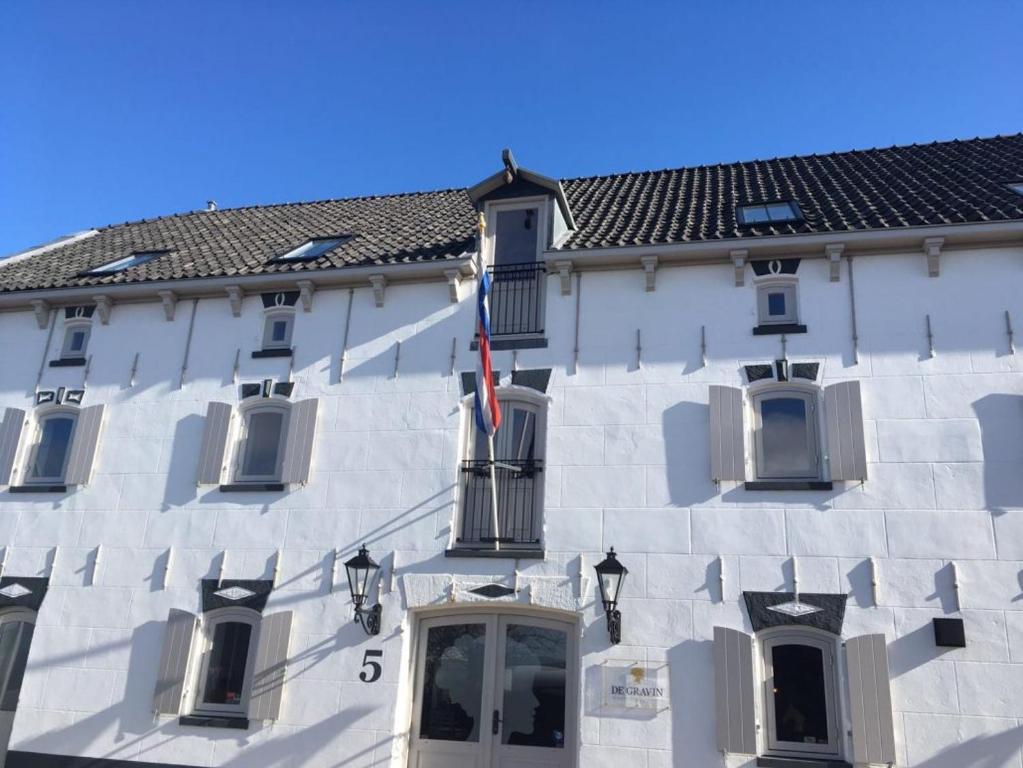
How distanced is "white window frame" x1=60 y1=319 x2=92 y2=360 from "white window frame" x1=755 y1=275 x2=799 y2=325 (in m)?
9.71

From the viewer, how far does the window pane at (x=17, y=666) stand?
10.4 meters

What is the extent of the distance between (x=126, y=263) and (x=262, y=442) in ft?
15.9

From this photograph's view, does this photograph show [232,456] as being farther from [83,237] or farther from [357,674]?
[83,237]

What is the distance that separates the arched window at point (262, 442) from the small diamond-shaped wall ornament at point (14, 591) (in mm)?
3219

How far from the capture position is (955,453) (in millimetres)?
8609

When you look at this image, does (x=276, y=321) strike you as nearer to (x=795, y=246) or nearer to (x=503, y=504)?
(x=503, y=504)

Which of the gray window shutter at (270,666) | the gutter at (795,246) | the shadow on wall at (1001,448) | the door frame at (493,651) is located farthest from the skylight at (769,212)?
the gray window shutter at (270,666)

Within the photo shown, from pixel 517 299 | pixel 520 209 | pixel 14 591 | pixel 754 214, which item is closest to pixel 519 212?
pixel 520 209

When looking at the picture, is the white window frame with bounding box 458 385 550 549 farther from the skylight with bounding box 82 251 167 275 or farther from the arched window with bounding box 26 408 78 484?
the skylight with bounding box 82 251 167 275

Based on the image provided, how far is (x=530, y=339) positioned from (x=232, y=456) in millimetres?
4333

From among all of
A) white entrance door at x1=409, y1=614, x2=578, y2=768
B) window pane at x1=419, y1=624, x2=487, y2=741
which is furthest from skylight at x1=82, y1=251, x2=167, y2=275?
window pane at x1=419, y1=624, x2=487, y2=741

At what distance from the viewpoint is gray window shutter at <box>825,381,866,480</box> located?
869 cm

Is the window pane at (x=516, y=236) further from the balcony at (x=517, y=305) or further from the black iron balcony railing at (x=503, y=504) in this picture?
the black iron balcony railing at (x=503, y=504)

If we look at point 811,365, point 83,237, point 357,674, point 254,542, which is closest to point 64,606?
point 254,542
